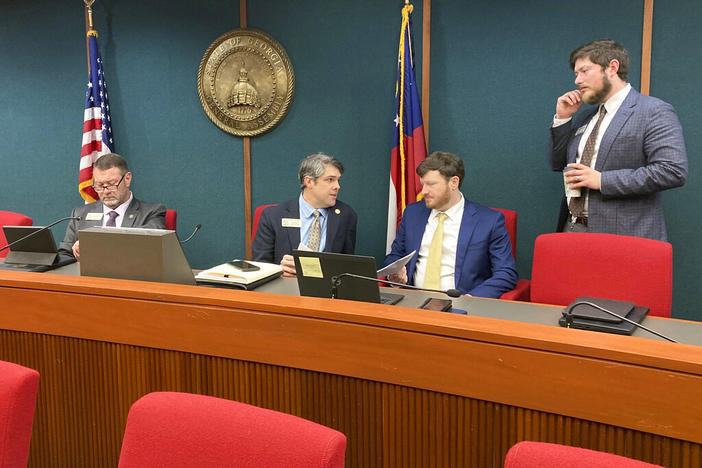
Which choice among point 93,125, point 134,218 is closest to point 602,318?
point 134,218

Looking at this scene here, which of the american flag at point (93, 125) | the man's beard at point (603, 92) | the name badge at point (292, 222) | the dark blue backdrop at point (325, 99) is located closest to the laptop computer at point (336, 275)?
the name badge at point (292, 222)

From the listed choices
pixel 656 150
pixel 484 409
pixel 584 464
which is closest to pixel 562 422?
pixel 484 409

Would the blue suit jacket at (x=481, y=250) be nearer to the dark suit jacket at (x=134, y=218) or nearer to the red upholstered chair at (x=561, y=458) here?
the dark suit jacket at (x=134, y=218)

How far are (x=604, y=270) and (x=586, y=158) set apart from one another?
90 cm

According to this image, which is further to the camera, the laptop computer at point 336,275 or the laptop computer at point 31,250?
the laptop computer at point 31,250

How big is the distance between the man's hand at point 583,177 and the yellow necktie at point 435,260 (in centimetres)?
63

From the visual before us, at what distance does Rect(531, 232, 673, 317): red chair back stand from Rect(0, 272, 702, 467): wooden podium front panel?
99cm

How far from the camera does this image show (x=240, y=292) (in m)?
1.56

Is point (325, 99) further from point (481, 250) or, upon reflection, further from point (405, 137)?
point (481, 250)

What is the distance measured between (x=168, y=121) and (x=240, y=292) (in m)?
3.37

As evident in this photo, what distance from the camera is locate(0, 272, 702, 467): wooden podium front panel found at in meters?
1.11

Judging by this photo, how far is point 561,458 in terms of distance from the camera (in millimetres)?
769

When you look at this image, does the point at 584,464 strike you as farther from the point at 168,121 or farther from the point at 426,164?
the point at 168,121

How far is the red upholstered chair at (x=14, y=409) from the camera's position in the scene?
1002 millimetres
